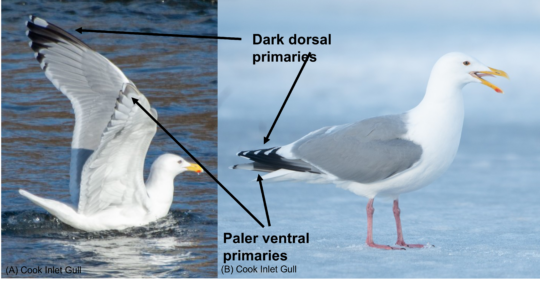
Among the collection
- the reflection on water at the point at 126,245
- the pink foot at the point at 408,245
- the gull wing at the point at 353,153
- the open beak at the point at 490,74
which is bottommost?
the reflection on water at the point at 126,245

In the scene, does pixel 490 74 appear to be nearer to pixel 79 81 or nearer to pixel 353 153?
pixel 353 153

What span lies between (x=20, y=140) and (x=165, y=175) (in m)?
2.27

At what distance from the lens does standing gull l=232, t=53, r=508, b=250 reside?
15.4 feet

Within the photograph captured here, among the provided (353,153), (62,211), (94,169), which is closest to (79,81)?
(94,169)

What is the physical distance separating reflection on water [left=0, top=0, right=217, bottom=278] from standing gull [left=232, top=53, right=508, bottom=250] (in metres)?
0.79

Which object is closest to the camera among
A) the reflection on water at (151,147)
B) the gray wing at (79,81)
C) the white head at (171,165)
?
the reflection on water at (151,147)

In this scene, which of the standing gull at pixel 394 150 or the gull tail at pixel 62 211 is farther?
the gull tail at pixel 62 211

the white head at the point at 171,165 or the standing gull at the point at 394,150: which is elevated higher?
the standing gull at the point at 394,150

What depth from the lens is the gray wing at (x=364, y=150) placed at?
471 cm

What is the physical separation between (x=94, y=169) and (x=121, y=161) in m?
0.19

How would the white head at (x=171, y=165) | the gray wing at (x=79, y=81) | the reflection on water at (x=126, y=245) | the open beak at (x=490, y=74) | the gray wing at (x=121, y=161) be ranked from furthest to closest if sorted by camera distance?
1. the white head at (x=171, y=165)
2. the gray wing at (x=79, y=81)
3. the open beak at (x=490, y=74)
4. the reflection on water at (x=126, y=245)
5. the gray wing at (x=121, y=161)

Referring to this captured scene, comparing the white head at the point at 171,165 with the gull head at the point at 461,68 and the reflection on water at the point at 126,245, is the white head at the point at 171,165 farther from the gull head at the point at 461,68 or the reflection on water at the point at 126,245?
the gull head at the point at 461,68

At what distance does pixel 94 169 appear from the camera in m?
5.02

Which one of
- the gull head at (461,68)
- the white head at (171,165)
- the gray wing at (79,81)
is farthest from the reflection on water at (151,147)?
the gull head at (461,68)
